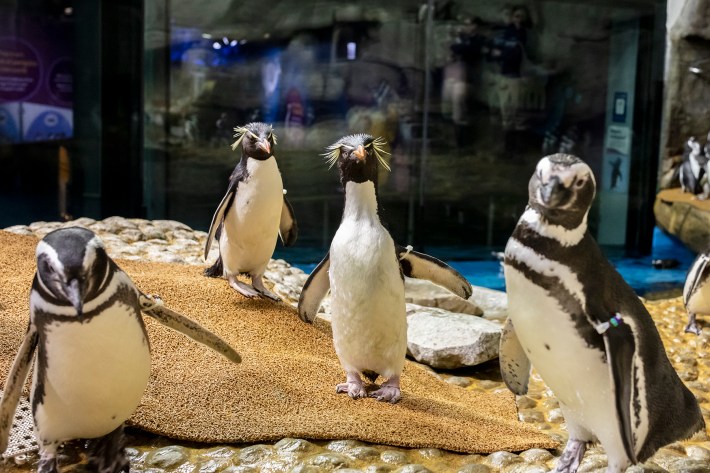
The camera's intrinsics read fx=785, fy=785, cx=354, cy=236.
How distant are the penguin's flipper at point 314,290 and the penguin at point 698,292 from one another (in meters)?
2.43

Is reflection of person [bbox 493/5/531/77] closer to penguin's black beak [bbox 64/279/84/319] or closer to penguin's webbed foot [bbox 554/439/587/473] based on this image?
penguin's webbed foot [bbox 554/439/587/473]

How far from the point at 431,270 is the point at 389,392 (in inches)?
19.1

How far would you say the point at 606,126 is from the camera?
815 cm

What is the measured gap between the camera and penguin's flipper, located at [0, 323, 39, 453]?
200 centimetres

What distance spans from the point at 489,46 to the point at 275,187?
4.66 metres

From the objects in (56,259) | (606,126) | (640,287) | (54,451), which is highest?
(606,126)

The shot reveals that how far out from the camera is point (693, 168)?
9.12 metres

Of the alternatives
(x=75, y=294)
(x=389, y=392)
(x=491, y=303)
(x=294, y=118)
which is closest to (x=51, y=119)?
(x=294, y=118)

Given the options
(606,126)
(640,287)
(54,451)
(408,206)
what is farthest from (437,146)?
(54,451)

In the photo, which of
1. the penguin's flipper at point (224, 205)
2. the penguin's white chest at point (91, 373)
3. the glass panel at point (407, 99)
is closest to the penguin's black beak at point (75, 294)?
the penguin's white chest at point (91, 373)

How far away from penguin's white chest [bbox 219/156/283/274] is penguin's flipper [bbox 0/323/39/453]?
5.82ft

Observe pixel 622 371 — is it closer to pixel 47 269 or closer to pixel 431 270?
pixel 431 270

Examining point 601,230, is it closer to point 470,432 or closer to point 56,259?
point 470,432

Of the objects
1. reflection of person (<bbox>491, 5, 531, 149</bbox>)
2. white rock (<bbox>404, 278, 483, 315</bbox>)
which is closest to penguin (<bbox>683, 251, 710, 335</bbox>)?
white rock (<bbox>404, 278, 483, 315</bbox>)
